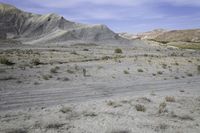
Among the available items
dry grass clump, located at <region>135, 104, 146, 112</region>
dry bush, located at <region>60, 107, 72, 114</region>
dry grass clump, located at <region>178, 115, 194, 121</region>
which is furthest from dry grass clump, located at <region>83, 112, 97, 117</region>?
dry grass clump, located at <region>178, 115, 194, 121</region>

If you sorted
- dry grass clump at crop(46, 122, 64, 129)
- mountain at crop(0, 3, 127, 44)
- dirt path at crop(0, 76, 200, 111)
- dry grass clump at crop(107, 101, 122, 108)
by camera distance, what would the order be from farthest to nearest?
mountain at crop(0, 3, 127, 44)
dirt path at crop(0, 76, 200, 111)
dry grass clump at crop(107, 101, 122, 108)
dry grass clump at crop(46, 122, 64, 129)

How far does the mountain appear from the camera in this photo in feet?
356

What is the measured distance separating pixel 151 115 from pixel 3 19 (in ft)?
414

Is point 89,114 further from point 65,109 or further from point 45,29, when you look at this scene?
point 45,29

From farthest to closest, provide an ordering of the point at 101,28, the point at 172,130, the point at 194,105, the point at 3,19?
the point at 3,19, the point at 101,28, the point at 194,105, the point at 172,130

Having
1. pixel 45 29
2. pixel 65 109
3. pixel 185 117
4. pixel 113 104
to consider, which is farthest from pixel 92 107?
pixel 45 29

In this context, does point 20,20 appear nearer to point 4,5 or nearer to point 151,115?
point 4,5

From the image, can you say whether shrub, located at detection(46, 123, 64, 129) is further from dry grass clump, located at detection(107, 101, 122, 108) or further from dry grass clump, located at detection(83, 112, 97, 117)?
dry grass clump, located at detection(107, 101, 122, 108)

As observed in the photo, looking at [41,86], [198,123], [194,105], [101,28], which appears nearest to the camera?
[198,123]

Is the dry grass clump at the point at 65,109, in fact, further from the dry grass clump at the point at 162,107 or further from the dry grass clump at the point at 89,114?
the dry grass clump at the point at 162,107

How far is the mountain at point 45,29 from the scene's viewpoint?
108375mm

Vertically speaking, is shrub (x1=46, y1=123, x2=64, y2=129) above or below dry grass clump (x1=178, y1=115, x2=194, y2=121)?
above

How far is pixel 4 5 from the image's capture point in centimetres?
13500

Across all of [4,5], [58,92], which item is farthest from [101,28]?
[58,92]
